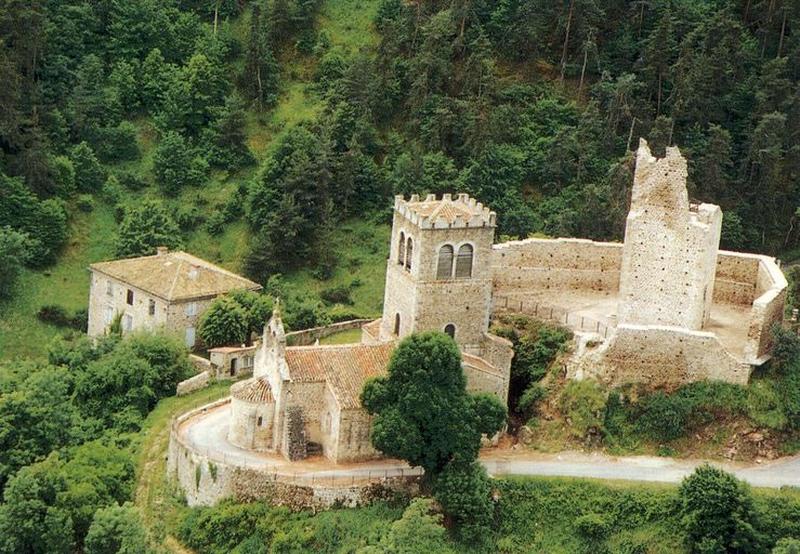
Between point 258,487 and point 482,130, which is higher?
point 482,130

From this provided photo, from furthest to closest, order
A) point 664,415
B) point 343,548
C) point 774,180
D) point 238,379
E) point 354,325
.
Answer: point 774,180
point 354,325
point 238,379
point 664,415
point 343,548

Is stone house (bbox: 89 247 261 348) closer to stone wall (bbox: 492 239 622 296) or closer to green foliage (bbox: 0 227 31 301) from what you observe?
green foliage (bbox: 0 227 31 301)

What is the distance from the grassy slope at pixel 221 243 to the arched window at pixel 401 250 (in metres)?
17.2

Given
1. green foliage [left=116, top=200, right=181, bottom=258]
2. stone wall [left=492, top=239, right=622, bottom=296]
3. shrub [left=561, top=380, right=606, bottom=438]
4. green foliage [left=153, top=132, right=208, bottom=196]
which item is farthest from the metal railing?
green foliage [left=153, top=132, right=208, bottom=196]

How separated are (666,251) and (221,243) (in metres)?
31.6

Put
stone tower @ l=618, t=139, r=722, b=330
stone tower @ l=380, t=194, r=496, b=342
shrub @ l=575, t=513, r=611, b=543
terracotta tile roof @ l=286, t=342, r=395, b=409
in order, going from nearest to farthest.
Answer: shrub @ l=575, t=513, r=611, b=543
terracotta tile roof @ l=286, t=342, r=395, b=409
stone tower @ l=380, t=194, r=496, b=342
stone tower @ l=618, t=139, r=722, b=330

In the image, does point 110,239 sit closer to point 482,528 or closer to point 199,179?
point 199,179

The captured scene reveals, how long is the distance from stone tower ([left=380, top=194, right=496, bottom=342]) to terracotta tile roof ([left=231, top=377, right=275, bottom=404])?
579cm

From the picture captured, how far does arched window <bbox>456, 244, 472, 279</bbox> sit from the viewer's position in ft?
186

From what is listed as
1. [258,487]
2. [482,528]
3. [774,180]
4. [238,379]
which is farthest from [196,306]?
[774,180]

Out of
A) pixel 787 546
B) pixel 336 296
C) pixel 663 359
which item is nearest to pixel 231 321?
pixel 336 296

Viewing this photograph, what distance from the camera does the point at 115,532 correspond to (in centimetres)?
5175

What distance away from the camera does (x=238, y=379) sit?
66.1m

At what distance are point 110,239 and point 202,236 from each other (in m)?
5.17
